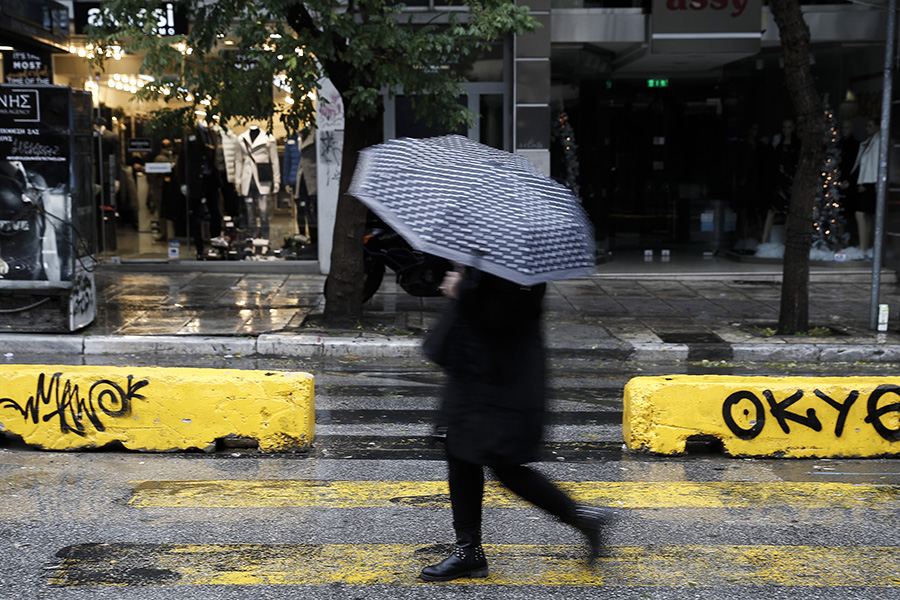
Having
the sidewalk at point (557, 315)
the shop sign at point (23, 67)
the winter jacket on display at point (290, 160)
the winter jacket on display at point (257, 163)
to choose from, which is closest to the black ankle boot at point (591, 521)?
the sidewalk at point (557, 315)

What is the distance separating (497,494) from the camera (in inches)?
214

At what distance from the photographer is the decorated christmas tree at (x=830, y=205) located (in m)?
16.1

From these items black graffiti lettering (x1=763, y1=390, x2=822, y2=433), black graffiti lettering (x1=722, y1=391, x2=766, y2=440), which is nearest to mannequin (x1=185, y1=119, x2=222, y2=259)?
black graffiti lettering (x1=722, y1=391, x2=766, y2=440)

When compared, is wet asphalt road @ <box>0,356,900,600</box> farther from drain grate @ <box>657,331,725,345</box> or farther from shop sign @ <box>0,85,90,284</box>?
shop sign @ <box>0,85,90,284</box>

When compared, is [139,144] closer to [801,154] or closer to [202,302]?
[202,302]

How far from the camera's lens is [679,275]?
15.6 m

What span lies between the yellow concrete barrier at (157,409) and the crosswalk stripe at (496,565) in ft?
5.04

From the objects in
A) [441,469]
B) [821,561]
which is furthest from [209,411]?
[821,561]

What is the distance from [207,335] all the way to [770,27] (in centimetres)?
1071

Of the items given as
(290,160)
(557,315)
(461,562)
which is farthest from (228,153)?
(461,562)

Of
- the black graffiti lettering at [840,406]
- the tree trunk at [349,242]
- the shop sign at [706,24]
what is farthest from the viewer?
the shop sign at [706,24]

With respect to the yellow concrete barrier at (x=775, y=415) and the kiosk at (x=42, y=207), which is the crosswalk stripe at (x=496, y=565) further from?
the kiosk at (x=42, y=207)

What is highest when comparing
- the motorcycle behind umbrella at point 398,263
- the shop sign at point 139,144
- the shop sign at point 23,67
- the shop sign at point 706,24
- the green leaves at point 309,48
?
the shop sign at point 706,24

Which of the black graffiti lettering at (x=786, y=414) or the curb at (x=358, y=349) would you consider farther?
the curb at (x=358, y=349)
